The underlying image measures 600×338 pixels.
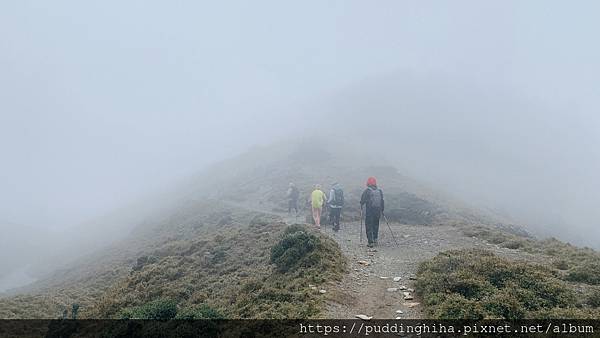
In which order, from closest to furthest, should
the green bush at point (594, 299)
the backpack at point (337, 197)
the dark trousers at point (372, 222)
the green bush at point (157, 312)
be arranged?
the green bush at point (594, 299)
the green bush at point (157, 312)
the dark trousers at point (372, 222)
the backpack at point (337, 197)

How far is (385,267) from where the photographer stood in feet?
45.3

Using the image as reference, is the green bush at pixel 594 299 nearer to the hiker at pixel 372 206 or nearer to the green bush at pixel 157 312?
the hiker at pixel 372 206

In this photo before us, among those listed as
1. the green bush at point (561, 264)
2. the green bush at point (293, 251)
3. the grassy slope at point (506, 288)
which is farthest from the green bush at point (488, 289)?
the green bush at point (293, 251)

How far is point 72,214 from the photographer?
120938 mm

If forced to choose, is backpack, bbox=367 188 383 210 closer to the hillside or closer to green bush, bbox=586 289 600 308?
the hillside

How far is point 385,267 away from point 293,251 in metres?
3.27

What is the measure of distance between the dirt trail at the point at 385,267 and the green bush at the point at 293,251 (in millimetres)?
1606

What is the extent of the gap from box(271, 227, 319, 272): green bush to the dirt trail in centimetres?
161

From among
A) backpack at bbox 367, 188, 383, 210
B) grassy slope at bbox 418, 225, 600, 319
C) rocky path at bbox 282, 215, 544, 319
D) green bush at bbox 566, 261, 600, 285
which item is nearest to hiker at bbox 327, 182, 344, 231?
rocky path at bbox 282, 215, 544, 319

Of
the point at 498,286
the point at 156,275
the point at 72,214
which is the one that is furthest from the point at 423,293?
the point at 72,214

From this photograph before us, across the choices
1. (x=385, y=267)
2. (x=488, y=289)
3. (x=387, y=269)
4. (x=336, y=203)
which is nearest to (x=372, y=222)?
(x=385, y=267)

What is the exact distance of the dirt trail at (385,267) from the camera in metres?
9.78

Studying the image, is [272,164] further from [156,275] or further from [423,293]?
[423,293]

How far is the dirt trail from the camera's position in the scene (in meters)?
9.78
